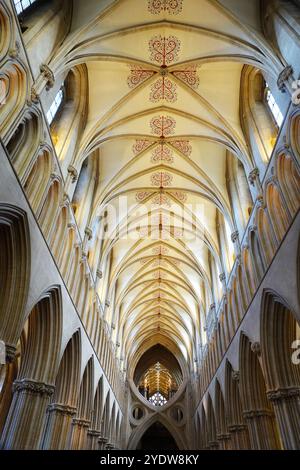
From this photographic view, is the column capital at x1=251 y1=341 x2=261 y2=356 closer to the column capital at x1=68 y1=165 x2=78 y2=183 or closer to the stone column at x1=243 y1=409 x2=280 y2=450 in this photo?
the stone column at x1=243 y1=409 x2=280 y2=450

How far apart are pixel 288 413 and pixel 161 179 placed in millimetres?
12268

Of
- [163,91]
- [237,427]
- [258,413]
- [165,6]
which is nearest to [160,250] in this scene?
[163,91]

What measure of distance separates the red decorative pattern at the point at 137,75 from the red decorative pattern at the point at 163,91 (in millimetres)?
479

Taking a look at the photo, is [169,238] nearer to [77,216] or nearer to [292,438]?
[77,216]

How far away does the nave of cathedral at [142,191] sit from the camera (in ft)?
29.1

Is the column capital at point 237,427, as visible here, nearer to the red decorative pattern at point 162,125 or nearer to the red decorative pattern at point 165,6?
the red decorative pattern at point 162,125

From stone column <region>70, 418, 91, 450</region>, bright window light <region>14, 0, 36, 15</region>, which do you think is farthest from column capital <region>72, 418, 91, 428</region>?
bright window light <region>14, 0, 36, 15</region>

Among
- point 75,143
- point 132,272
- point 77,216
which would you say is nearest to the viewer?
point 75,143

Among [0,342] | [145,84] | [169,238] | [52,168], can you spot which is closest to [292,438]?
[0,342]

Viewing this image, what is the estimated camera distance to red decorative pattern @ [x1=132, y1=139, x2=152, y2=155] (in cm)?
1652

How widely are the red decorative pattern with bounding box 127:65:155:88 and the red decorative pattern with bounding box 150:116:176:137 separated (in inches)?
78.9

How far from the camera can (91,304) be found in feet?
52.0

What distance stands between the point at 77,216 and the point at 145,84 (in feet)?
19.2

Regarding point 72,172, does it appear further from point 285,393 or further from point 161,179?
point 285,393
